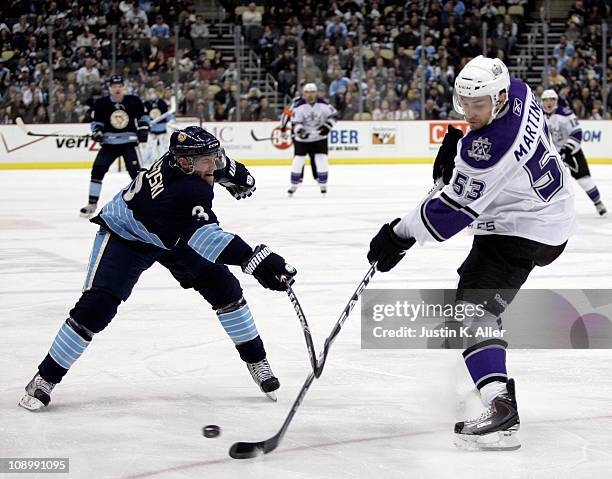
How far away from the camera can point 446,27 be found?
60.4 feet

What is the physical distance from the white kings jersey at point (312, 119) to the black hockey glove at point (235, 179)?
29.0 feet

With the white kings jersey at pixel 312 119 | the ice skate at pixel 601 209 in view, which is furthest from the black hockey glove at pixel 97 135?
the ice skate at pixel 601 209

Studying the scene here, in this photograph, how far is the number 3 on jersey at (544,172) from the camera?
9.57 ft

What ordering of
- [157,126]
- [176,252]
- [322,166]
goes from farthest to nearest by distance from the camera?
[157,126] → [322,166] → [176,252]

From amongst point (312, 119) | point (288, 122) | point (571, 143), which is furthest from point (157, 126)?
point (571, 143)

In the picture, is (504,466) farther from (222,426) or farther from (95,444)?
(95,444)

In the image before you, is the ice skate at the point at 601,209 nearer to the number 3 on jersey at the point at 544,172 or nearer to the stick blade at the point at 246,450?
the number 3 on jersey at the point at 544,172

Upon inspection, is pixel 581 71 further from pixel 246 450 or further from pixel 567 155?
pixel 246 450

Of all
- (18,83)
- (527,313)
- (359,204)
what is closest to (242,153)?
(18,83)

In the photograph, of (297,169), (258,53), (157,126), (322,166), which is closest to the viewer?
(297,169)

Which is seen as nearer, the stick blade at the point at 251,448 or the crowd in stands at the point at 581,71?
the stick blade at the point at 251,448

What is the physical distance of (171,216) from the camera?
3.26m

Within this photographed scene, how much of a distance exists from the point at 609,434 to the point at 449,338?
0.54 meters

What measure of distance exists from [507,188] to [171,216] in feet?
3.38
